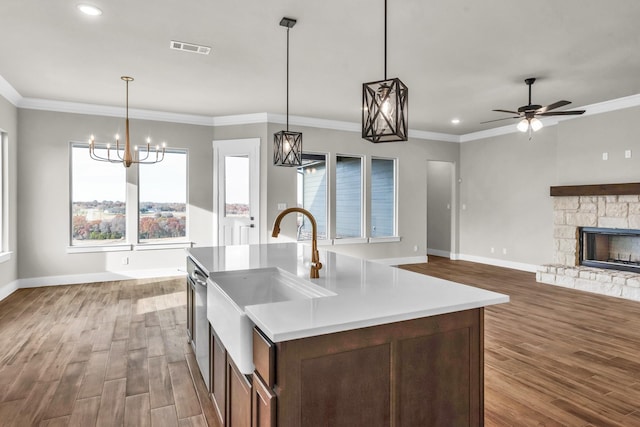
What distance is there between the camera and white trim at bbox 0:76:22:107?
4691mm

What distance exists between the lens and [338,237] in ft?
23.5

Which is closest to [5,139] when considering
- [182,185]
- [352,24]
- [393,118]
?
[182,185]

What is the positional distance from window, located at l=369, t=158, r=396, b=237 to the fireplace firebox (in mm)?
3177

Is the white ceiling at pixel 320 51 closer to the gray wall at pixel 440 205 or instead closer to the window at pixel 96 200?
the window at pixel 96 200

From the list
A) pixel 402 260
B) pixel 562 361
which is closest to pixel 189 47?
pixel 562 361

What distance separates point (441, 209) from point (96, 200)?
701 centimetres

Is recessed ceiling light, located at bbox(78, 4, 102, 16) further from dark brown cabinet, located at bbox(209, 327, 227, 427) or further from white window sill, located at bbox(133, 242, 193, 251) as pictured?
white window sill, located at bbox(133, 242, 193, 251)

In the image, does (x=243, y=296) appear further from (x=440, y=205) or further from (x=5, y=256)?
(x=440, y=205)

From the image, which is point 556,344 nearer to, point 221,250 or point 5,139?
point 221,250

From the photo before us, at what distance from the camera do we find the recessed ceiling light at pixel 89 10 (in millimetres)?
2914

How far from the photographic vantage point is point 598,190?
560cm

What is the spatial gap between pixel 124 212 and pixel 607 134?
7.49 m

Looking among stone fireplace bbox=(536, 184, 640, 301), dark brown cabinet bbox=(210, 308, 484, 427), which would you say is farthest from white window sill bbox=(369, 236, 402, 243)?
dark brown cabinet bbox=(210, 308, 484, 427)

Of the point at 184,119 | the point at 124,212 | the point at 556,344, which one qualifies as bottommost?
the point at 556,344
